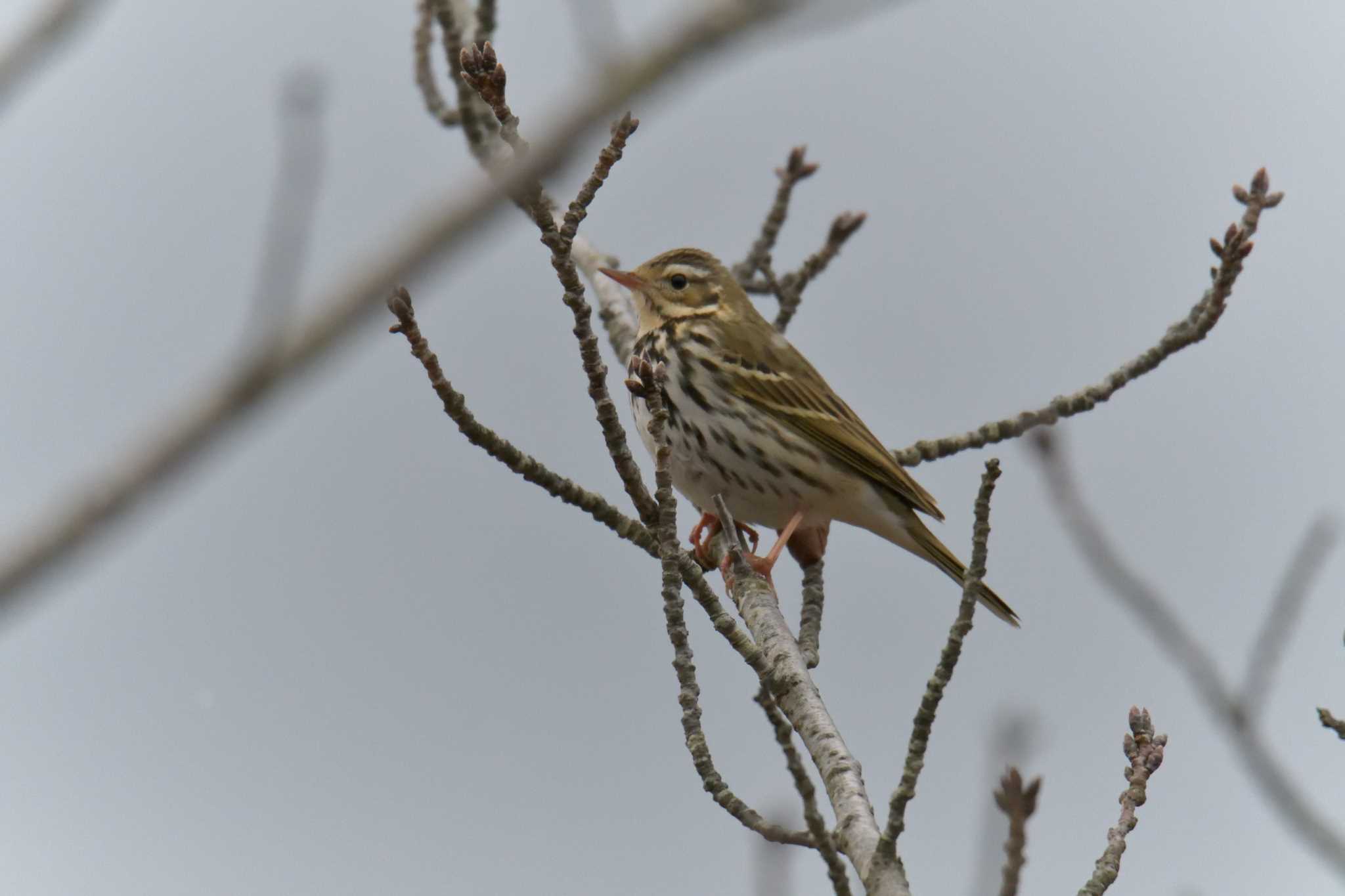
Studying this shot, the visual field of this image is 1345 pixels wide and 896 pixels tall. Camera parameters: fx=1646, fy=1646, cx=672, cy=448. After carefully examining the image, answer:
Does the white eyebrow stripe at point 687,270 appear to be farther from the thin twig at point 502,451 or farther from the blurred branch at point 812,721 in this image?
the thin twig at point 502,451

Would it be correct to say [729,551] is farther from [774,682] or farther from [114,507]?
[114,507]

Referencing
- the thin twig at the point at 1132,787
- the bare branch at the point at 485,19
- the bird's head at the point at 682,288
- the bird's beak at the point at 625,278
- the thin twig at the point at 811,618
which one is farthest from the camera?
the bird's head at the point at 682,288

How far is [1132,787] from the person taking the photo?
4.44m

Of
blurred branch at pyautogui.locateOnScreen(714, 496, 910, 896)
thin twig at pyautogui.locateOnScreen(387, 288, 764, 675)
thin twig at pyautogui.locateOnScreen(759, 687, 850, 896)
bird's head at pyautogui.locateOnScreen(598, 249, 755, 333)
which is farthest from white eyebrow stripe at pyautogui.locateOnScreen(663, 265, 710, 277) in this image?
thin twig at pyautogui.locateOnScreen(759, 687, 850, 896)

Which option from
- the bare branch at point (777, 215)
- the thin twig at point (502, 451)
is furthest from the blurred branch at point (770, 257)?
the thin twig at point (502, 451)

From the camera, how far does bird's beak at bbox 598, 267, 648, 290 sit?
806 centimetres

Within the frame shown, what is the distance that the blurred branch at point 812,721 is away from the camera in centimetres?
402

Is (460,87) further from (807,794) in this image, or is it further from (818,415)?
(807,794)

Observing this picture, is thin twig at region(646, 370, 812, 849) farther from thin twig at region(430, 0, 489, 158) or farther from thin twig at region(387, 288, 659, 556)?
thin twig at region(430, 0, 489, 158)

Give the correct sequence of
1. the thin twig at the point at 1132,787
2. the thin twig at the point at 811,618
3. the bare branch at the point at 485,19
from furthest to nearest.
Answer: the bare branch at the point at 485,19 → the thin twig at the point at 811,618 → the thin twig at the point at 1132,787

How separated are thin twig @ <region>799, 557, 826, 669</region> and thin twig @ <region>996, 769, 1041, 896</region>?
254 centimetres

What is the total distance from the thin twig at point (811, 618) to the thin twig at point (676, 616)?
122 cm

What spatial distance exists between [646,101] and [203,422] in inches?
20.2

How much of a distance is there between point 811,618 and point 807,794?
2.63 meters
